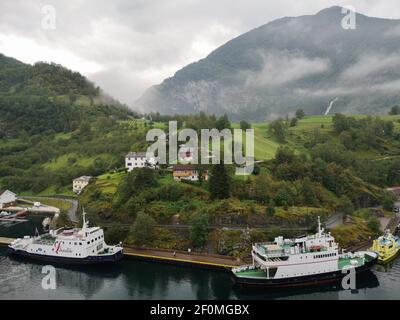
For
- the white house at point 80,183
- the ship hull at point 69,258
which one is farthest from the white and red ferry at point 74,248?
the white house at point 80,183

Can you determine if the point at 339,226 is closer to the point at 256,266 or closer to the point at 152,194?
the point at 256,266

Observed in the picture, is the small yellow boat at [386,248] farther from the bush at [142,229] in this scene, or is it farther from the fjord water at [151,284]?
the bush at [142,229]

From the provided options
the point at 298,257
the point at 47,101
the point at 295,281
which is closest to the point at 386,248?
the point at 298,257

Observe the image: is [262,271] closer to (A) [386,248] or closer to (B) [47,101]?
(A) [386,248]
